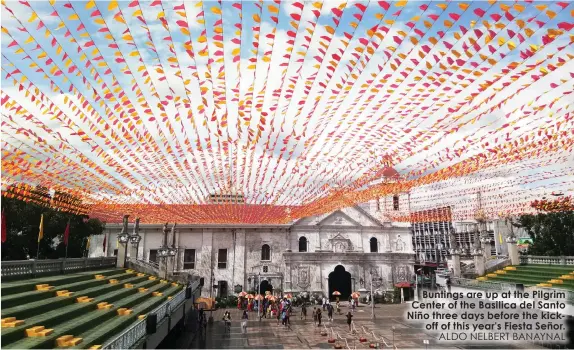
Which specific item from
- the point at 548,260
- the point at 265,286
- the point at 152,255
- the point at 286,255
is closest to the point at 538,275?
the point at 548,260

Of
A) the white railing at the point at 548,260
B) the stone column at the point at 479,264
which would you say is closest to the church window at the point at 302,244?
the stone column at the point at 479,264

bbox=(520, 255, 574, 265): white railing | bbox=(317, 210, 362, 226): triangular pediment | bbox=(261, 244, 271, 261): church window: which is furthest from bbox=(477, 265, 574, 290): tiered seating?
bbox=(261, 244, 271, 261): church window

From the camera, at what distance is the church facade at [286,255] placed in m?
35.1

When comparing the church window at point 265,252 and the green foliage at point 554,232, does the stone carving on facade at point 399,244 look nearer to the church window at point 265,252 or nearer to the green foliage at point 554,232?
the green foliage at point 554,232

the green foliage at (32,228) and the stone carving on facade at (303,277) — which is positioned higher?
the green foliage at (32,228)

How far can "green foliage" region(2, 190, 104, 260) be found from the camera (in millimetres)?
24600

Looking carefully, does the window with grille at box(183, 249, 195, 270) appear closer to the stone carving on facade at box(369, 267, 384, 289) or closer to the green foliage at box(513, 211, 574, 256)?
the stone carving on facade at box(369, 267, 384, 289)

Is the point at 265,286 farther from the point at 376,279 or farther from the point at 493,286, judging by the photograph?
the point at 493,286

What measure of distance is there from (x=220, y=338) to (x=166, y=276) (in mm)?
6097

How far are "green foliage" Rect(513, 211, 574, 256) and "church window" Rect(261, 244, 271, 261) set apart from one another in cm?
2536

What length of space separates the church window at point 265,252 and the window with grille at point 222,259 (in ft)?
12.3

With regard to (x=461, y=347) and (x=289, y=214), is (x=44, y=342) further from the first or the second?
(x=289, y=214)

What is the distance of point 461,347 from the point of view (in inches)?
685

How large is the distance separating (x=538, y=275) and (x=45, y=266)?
26475 mm
